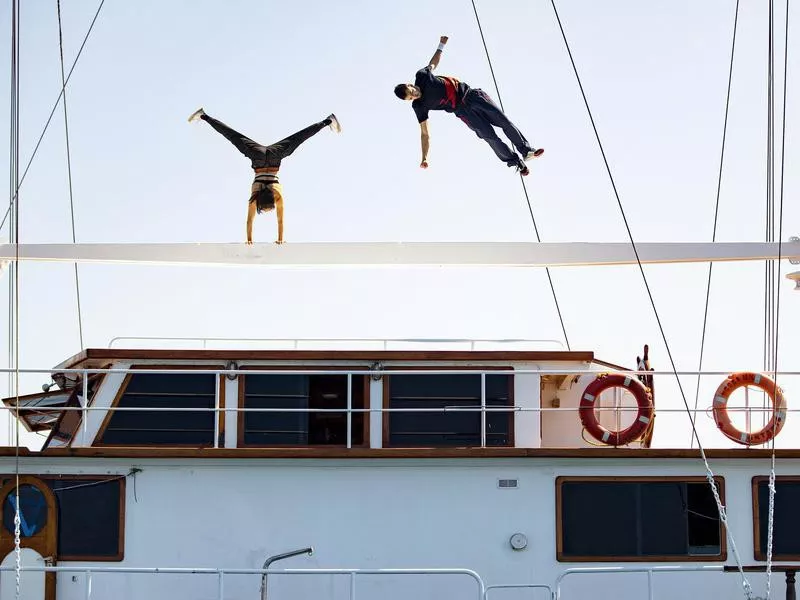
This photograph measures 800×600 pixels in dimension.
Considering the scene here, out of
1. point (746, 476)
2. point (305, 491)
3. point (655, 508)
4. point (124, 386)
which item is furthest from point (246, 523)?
point (746, 476)

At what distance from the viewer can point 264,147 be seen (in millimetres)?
14859

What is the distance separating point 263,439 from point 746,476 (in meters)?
4.98

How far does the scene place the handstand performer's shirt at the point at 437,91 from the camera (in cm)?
1434

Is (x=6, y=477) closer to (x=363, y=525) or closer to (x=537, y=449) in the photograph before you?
(x=363, y=525)

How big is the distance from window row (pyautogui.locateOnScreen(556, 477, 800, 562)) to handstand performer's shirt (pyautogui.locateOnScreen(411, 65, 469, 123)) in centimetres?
440

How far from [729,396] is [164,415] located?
19.7 feet

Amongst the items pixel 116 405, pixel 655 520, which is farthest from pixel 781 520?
pixel 116 405

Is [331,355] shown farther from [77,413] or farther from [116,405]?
[77,413]

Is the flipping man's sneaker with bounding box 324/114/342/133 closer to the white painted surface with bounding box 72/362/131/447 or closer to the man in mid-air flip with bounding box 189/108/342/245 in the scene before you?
the man in mid-air flip with bounding box 189/108/342/245

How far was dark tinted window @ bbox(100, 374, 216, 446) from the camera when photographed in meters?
13.6

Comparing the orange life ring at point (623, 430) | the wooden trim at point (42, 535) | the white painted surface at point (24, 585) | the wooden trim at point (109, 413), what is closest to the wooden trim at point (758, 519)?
the orange life ring at point (623, 430)

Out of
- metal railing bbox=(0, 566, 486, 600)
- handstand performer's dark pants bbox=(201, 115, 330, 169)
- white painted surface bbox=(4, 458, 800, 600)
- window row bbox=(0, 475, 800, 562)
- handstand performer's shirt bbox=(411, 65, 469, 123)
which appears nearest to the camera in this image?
metal railing bbox=(0, 566, 486, 600)

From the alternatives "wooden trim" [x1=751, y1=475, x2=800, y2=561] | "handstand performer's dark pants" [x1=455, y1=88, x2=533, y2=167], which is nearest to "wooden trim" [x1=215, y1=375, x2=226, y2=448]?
"handstand performer's dark pants" [x1=455, y1=88, x2=533, y2=167]

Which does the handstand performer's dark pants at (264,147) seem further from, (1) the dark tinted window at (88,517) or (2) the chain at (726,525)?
(2) the chain at (726,525)
